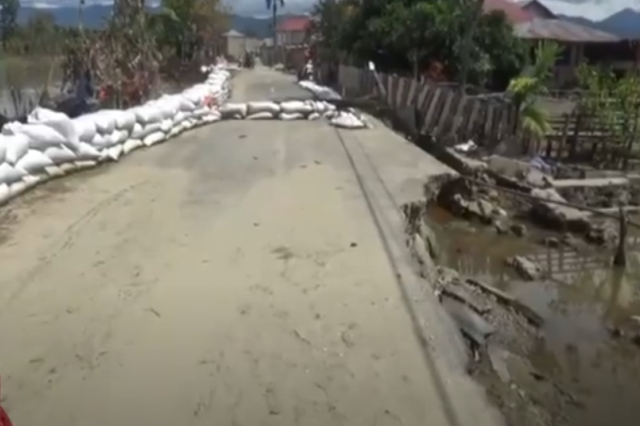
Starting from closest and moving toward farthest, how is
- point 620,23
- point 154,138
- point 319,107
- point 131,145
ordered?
1. point 131,145
2. point 154,138
3. point 319,107
4. point 620,23

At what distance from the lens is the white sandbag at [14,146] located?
20.2 feet

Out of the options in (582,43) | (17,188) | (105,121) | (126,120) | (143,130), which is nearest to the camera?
(17,188)

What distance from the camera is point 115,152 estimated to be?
848 cm

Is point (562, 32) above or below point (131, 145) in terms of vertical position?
above

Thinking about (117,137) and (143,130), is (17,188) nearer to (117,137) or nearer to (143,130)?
(117,137)

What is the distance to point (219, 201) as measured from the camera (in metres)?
6.61

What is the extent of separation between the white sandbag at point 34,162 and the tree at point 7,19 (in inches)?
370

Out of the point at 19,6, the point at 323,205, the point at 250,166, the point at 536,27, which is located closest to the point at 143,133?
the point at 250,166

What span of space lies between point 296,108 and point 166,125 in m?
3.57

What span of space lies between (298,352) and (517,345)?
240 cm

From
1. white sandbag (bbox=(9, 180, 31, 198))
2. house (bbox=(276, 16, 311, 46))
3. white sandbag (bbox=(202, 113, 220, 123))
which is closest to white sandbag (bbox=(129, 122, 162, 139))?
white sandbag (bbox=(202, 113, 220, 123))

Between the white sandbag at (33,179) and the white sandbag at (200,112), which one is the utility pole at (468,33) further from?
the white sandbag at (33,179)

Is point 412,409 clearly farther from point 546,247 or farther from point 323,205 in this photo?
point 546,247

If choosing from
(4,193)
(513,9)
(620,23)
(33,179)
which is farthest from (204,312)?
(513,9)
